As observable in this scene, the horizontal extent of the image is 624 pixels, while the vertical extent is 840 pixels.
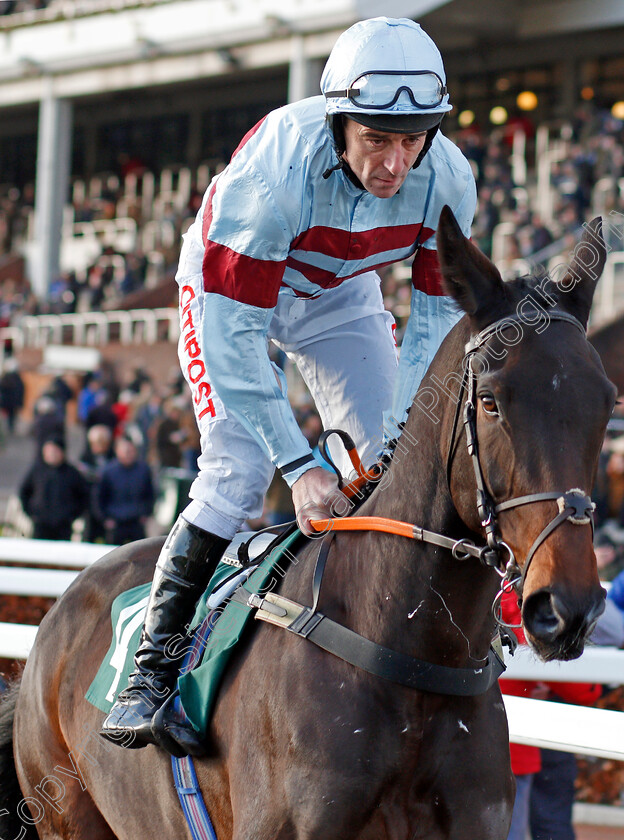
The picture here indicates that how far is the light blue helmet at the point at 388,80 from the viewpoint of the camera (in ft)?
8.35

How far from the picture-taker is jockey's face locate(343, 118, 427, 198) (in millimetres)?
2615

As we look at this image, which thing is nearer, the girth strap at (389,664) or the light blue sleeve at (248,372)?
Result: the girth strap at (389,664)

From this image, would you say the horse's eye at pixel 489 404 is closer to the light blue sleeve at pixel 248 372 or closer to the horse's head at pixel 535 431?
the horse's head at pixel 535 431

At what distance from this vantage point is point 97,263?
23.8 meters

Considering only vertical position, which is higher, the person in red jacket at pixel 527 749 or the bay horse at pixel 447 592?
the bay horse at pixel 447 592

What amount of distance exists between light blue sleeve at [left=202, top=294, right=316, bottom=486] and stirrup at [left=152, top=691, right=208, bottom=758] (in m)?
0.64

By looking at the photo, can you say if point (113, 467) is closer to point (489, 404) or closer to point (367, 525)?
point (367, 525)

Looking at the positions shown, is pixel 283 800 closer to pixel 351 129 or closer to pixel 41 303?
pixel 351 129

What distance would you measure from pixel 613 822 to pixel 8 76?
2328 centimetres

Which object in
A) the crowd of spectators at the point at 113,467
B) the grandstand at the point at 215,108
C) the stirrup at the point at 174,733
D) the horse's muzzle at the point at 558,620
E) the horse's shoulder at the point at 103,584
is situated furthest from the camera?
the grandstand at the point at 215,108

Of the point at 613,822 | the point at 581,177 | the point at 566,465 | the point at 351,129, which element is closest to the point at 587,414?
the point at 566,465

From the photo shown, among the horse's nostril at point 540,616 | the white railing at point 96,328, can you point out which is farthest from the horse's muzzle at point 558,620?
the white railing at point 96,328

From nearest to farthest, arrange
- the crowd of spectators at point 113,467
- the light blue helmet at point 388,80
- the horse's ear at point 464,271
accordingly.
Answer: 1. the horse's ear at point 464,271
2. the light blue helmet at point 388,80
3. the crowd of spectators at point 113,467

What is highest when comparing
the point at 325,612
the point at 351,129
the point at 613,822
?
the point at 351,129
